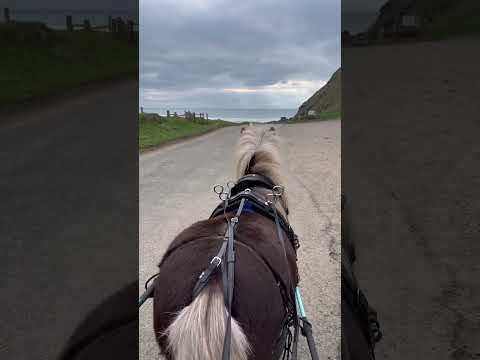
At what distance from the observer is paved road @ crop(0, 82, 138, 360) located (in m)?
1.06

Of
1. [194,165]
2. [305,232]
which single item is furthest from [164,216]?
[194,165]

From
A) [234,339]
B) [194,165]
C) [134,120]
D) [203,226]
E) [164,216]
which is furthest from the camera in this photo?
[194,165]

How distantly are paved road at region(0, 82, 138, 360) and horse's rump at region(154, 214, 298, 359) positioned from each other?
0.28 m

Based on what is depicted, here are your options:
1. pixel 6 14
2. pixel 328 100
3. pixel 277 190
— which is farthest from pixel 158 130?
pixel 6 14

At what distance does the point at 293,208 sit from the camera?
13.7 feet

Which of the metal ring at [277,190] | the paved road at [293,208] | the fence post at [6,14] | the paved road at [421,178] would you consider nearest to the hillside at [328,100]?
the paved road at [421,178]

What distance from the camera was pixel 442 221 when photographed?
42.4 inches

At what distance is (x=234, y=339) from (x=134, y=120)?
2.50 ft

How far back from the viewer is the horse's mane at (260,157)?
6.31 feet

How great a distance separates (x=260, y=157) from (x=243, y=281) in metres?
1.07

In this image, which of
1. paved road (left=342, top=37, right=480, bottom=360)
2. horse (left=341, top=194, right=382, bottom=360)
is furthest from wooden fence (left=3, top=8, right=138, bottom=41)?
horse (left=341, top=194, right=382, bottom=360)

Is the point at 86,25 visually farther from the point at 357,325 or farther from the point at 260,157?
the point at 357,325

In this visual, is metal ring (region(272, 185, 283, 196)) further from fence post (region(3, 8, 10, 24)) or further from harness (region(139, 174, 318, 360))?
fence post (region(3, 8, 10, 24))

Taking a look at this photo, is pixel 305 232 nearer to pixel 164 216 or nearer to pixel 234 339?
pixel 164 216
